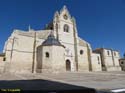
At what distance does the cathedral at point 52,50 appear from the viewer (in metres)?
25.6

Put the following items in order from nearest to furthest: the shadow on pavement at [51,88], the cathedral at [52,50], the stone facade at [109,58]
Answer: the shadow on pavement at [51,88] < the cathedral at [52,50] < the stone facade at [109,58]

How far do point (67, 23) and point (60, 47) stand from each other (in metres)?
8.97

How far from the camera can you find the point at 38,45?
1128 inches

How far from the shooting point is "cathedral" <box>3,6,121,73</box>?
25.6 m

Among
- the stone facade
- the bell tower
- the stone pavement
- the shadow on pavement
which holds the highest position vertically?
the bell tower

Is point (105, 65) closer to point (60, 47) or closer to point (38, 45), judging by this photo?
point (60, 47)

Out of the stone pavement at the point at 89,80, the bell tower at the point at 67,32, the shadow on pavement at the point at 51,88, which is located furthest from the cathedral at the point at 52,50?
the shadow on pavement at the point at 51,88

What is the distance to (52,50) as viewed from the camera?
25969 millimetres

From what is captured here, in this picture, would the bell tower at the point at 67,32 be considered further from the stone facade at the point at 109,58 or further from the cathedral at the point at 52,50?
the stone facade at the point at 109,58

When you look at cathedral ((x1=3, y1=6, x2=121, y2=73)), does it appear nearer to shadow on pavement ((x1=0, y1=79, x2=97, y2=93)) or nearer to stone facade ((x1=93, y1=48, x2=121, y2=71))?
stone facade ((x1=93, y1=48, x2=121, y2=71))

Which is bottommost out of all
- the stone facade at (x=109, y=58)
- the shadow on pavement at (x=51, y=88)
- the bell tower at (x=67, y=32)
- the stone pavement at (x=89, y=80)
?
the stone pavement at (x=89, y=80)

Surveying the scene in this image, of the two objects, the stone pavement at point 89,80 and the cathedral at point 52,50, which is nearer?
the stone pavement at point 89,80

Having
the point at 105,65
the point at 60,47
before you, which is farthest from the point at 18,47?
the point at 105,65

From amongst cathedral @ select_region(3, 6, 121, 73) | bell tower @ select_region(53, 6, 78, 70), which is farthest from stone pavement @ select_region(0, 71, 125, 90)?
bell tower @ select_region(53, 6, 78, 70)
